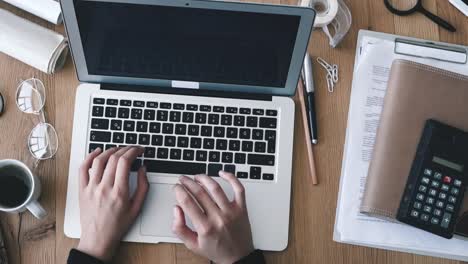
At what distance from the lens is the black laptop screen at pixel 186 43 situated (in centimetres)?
64

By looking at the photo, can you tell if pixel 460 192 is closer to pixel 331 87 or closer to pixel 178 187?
pixel 331 87

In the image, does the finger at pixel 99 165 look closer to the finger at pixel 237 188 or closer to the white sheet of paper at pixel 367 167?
the finger at pixel 237 188

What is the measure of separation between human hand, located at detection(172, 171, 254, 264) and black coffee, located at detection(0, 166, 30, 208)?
0.23 metres

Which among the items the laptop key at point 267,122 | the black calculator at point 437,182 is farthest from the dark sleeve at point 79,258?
the black calculator at point 437,182

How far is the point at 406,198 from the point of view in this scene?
29.2 inches

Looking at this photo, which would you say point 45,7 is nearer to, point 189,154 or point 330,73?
point 189,154

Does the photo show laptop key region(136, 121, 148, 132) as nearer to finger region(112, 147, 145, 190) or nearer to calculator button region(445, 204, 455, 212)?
finger region(112, 147, 145, 190)

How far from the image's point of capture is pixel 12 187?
722 mm

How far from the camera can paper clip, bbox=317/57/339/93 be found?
2.70ft

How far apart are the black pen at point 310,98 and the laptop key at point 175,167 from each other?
7.3 inches

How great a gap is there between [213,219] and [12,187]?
0.30 metres

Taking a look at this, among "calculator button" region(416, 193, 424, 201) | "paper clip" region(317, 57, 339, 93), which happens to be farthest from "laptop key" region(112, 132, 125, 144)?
"calculator button" region(416, 193, 424, 201)

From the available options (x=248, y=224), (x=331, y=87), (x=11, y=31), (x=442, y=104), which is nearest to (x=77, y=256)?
(x=248, y=224)

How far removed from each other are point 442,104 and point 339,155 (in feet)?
0.59
